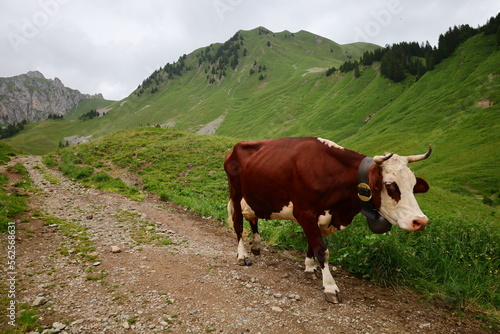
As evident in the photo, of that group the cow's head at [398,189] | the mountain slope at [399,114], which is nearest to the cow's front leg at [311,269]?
the cow's head at [398,189]

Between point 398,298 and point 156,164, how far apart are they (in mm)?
24789

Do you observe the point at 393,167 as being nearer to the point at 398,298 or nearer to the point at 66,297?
the point at 398,298

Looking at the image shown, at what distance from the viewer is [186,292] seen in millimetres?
5145

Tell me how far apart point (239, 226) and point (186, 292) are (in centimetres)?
239

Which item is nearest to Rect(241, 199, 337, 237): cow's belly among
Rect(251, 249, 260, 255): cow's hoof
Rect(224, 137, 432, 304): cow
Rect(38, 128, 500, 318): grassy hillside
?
Rect(224, 137, 432, 304): cow

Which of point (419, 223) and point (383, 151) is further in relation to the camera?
point (383, 151)

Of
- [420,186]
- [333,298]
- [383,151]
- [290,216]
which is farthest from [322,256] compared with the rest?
A: [383,151]

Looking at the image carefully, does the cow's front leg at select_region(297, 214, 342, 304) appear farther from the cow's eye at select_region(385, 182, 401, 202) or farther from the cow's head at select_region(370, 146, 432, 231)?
the cow's eye at select_region(385, 182, 401, 202)

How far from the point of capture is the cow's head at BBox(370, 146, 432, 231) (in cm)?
426

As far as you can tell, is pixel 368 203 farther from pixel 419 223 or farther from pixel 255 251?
pixel 255 251

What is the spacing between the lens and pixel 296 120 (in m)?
105

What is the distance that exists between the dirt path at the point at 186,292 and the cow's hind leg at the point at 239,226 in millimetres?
251

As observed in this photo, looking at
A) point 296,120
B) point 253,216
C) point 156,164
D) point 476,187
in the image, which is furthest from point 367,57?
point 253,216

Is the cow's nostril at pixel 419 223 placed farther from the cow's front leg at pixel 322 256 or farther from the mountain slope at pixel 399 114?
the mountain slope at pixel 399 114
